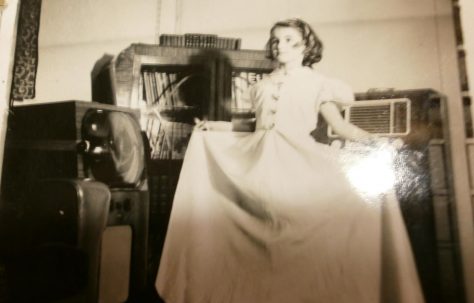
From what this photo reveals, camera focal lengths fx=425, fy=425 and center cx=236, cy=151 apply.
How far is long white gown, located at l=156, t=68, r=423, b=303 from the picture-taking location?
105 centimetres

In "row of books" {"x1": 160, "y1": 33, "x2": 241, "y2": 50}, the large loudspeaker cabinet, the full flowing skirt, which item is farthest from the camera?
"row of books" {"x1": 160, "y1": 33, "x2": 241, "y2": 50}

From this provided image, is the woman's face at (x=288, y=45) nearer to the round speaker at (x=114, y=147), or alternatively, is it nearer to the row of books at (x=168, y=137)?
the row of books at (x=168, y=137)

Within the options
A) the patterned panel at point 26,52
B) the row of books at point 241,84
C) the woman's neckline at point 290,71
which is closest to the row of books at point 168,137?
the row of books at point 241,84

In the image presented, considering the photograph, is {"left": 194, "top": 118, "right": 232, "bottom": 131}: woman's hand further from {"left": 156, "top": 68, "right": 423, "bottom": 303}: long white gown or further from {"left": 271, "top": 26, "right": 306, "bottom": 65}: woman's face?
{"left": 271, "top": 26, "right": 306, "bottom": 65}: woman's face

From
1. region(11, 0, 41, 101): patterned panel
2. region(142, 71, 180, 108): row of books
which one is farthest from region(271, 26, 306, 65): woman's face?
region(11, 0, 41, 101): patterned panel

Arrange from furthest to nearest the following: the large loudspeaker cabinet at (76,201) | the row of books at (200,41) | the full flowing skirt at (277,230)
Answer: the row of books at (200,41), the large loudspeaker cabinet at (76,201), the full flowing skirt at (277,230)

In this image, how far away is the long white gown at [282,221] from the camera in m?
1.05

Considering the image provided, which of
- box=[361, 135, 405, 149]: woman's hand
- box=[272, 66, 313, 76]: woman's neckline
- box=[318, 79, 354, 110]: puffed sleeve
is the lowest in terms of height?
box=[361, 135, 405, 149]: woman's hand

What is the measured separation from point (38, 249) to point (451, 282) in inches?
42.5

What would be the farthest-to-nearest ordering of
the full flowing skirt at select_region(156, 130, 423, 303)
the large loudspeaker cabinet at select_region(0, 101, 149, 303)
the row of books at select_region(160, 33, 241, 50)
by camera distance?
the row of books at select_region(160, 33, 241, 50) < the large loudspeaker cabinet at select_region(0, 101, 149, 303) < the full flowing skirt at select_region(156, 130, 423, 303)

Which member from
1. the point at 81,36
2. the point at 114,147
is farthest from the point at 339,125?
the point at 81,36

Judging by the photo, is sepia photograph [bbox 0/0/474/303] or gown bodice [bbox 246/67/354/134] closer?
sepia photograph [bbox 0/0/474/303]

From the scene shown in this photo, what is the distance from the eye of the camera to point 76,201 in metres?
1.16

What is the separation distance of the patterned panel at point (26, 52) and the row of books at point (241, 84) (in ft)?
2.04
